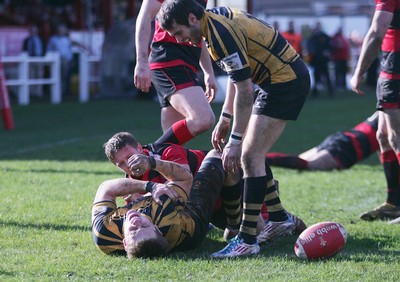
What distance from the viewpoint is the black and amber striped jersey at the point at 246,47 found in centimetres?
553

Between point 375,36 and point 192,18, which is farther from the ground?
point 192,18

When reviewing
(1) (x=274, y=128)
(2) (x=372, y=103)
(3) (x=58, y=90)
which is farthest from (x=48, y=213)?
(2) (x=372, y=103)

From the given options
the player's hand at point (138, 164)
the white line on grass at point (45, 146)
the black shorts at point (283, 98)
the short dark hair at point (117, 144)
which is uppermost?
the black shorts at point (283, 98)

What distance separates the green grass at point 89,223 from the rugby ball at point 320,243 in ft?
0.23

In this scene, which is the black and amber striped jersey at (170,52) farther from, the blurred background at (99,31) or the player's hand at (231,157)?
the blurred background at (99,31)

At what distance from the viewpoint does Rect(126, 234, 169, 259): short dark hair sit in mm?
5598

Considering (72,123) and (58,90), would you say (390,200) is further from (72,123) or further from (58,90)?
(58,90)

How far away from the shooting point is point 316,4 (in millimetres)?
48844

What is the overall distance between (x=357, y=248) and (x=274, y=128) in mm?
1085

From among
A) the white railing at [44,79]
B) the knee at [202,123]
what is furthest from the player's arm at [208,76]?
the white railing at [44,79]

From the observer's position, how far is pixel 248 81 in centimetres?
557

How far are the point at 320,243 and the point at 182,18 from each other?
1.73 m

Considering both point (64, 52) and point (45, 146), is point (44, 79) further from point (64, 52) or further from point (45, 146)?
point (45, 146)

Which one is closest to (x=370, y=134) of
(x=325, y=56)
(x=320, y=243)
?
(x=320, y=243)
